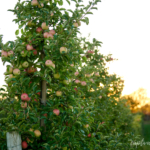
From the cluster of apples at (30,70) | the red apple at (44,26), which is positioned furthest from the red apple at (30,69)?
the red apple at (44,26)

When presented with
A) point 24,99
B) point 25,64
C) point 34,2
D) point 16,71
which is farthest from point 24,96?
point 34,2

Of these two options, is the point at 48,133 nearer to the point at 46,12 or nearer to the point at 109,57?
the point at 46,12

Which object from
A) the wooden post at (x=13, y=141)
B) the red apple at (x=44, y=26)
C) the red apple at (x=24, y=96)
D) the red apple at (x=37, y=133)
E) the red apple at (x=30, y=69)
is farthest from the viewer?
the red apple at (x=44, y=26)

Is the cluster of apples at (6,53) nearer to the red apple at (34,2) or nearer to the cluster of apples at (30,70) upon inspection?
the cluster of apples at (30,70)

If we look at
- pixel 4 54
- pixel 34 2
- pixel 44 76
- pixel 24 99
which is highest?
pixel 34 2

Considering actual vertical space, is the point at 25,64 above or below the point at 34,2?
below

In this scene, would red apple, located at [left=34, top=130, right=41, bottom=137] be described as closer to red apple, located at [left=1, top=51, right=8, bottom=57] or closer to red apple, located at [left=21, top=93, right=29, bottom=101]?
red apple, located at [left=21, top=93, right=29, bottom=101]

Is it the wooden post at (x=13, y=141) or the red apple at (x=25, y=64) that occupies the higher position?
the red apple at (x=25, y=64)

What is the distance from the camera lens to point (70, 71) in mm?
3096

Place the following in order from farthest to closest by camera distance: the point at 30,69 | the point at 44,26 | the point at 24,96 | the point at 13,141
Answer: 1. the point at 44,26
2. the point at 30,69
3. the point at 24,96
4. the point at 13,141

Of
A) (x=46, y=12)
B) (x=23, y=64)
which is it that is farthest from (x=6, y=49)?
(x=46, y=12)

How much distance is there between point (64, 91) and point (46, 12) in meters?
1.20

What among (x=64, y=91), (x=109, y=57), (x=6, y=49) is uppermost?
(x=109, y=57)

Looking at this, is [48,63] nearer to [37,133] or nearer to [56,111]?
[56,111]
